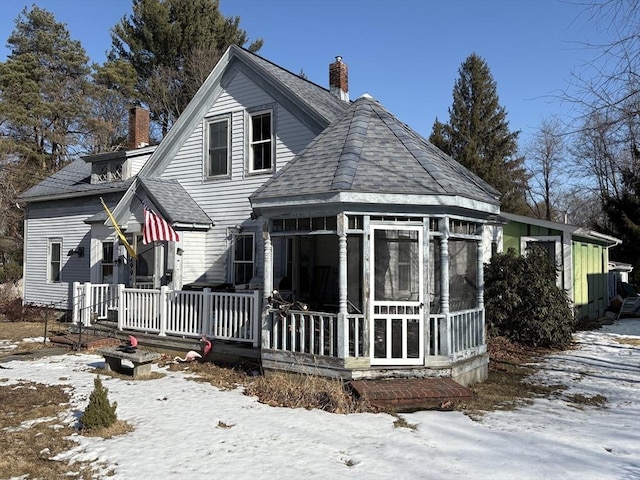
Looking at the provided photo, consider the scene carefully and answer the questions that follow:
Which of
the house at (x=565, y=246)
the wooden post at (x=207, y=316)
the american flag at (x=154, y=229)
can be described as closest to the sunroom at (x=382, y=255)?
the wooden post at (x=207, y=316)

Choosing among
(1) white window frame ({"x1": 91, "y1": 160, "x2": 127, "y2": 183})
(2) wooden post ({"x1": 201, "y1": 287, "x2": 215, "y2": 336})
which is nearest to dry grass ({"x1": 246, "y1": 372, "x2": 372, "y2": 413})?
(2) wooden post ({"x1": 201, "y1": 287, "x2": 215, "y2": 336})

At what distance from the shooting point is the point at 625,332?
618 inches

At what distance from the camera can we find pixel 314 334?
862 centimetres

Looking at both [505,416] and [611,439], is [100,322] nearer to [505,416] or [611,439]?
[505,416]

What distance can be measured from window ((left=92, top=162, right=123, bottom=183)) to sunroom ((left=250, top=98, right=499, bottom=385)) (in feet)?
34.6

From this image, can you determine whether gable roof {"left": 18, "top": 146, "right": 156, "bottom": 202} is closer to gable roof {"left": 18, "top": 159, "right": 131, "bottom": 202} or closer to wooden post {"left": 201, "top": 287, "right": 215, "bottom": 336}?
gable roof {"left": 18, "top": 159, "right": 131, "bottom": 202}

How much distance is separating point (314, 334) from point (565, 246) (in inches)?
417

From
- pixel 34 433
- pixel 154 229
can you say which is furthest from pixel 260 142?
pixel 34 433

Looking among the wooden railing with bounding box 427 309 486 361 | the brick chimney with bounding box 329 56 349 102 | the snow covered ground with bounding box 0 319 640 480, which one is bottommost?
the snow covered ground with bounding box 0 319 640 480

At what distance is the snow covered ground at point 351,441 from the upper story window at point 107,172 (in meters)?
10.8

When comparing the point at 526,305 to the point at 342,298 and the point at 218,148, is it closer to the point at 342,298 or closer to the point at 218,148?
the point at 342,298

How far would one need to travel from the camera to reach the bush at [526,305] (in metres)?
12.6

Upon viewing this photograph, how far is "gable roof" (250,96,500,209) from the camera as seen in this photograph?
8.08 m

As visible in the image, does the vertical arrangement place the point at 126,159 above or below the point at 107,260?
above
